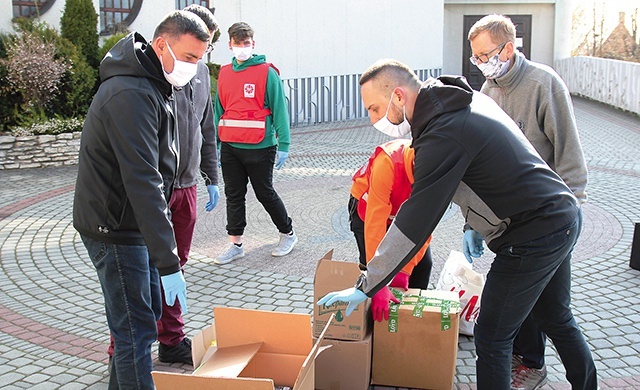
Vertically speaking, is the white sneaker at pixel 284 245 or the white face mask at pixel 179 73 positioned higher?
the white face mask at pixel 179 73

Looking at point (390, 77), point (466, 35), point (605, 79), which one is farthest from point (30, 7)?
point (466, 35)

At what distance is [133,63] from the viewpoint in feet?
10.6

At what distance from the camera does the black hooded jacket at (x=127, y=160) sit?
10.1ft

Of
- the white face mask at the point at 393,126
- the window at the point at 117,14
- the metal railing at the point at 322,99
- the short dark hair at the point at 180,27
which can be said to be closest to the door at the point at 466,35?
the metal railing at the point at 322,99

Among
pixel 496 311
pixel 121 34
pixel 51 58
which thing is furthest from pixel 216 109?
pixel 121 34

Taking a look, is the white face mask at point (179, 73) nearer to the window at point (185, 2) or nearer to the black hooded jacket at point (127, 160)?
the black hooded jacket at point (127, 160)

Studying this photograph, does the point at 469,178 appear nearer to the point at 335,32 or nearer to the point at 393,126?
the point at 393,126

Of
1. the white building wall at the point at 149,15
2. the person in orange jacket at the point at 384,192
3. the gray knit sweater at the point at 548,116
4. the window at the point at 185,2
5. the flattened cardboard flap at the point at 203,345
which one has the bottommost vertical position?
the flattened cardboard flap at the point at 203,345

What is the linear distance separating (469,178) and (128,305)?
5.35ft

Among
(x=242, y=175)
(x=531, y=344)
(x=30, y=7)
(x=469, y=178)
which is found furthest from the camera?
(x=30, y=7)

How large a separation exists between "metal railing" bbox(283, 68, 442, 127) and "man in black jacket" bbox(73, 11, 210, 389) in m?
12.4

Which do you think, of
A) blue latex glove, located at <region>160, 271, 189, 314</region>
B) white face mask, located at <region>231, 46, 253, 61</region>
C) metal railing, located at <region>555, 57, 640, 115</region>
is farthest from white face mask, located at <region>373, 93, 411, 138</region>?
metal railing, located at <region>555, 57, 640, 115</region>

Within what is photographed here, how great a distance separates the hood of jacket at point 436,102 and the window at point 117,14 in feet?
39.1

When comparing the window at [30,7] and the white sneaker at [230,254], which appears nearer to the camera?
the white sneaker at [230,254]
